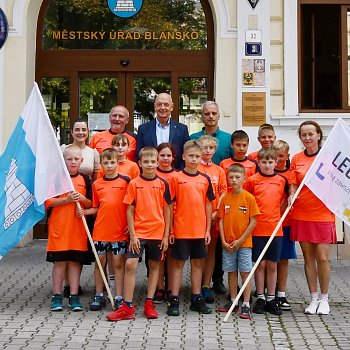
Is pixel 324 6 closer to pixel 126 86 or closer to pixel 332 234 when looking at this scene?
pixel 126 86

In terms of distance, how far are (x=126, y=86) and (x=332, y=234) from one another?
17.9 ft

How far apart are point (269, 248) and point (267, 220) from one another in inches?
11.5

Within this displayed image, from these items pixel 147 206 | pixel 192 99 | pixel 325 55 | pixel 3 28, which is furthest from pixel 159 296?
pixel 3 28

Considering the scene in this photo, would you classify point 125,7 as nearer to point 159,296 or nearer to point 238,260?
point 159,296

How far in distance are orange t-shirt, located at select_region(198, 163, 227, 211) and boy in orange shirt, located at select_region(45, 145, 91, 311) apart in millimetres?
1271

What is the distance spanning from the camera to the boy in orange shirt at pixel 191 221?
274 inches

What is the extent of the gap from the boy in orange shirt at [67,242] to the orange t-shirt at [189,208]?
949 mm

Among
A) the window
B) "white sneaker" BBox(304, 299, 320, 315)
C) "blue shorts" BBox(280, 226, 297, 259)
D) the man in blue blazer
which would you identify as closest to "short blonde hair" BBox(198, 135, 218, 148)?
the man in blue blazer

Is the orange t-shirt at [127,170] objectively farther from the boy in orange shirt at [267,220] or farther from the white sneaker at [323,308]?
the white sneaker at [323,308]

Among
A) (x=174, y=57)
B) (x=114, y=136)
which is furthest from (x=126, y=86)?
(x=114, y=136)

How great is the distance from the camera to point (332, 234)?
277 inches

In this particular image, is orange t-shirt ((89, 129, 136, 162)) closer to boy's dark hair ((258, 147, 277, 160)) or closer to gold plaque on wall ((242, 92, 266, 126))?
boy's dark hair ((258, 147, 277, 160))

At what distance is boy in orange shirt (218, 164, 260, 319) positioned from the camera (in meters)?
6.94

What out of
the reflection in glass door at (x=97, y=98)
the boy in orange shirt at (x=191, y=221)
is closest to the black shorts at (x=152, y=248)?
the boy in orange shirt at (x=191, y=221)
